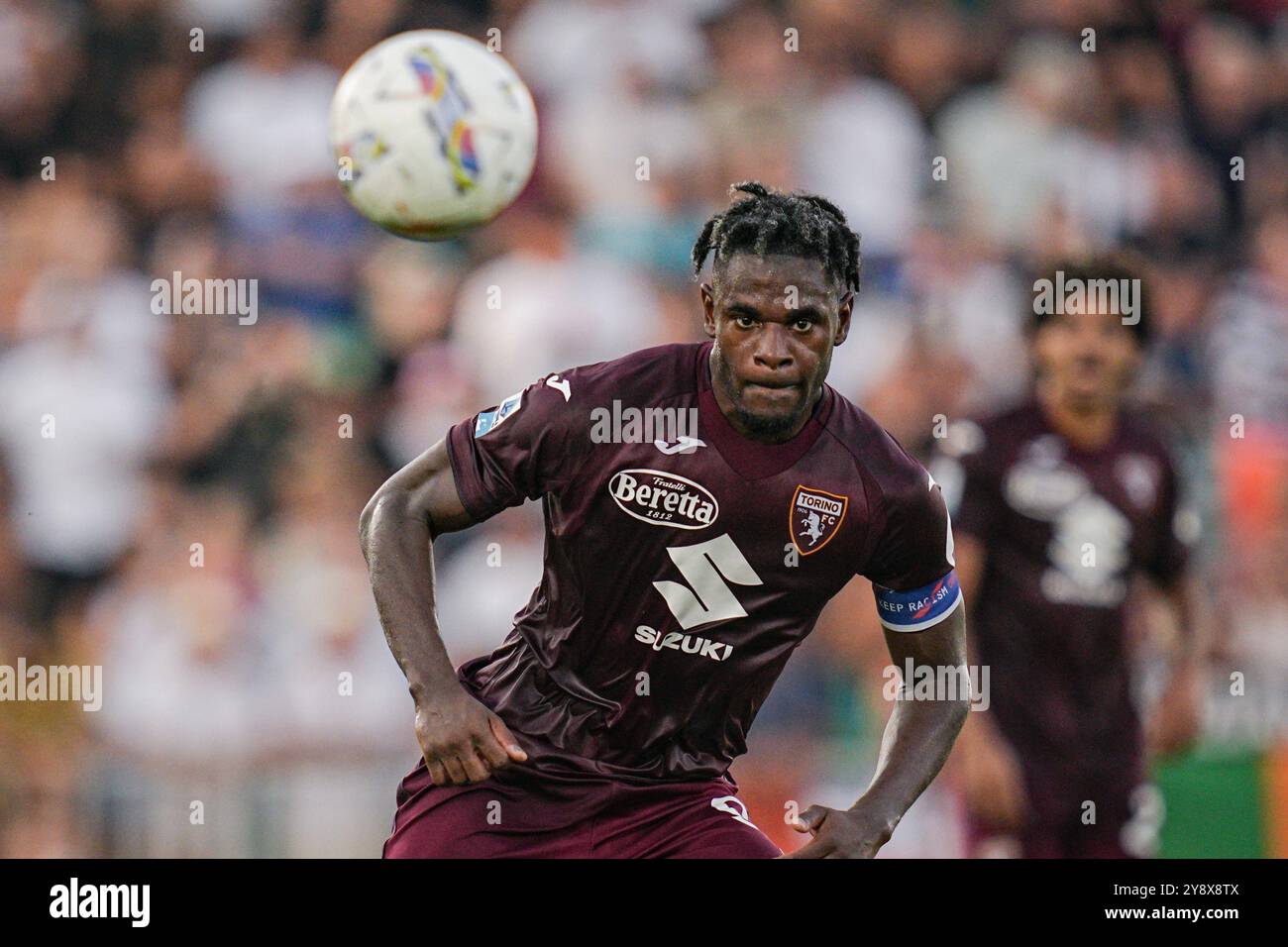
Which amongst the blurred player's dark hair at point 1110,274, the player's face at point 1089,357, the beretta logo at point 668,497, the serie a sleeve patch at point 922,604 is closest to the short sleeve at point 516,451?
the beretta logo at point 668,497

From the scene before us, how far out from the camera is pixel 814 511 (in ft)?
15.7

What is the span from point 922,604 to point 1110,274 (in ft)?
10.8

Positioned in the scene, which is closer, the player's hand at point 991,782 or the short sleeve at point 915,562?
the short sleeve at point 915,562

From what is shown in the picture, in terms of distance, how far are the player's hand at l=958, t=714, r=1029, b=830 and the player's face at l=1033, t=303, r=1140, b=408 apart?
4.46 ft

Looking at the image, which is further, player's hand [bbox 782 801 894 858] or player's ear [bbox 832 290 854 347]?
player's ear [bbox 832 290 854 347]

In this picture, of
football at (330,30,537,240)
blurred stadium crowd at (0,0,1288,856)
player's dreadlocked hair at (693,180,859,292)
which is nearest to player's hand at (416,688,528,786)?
player's dreadlocked hair at (693,180,859,292)

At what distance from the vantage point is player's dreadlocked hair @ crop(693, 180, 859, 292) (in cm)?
470

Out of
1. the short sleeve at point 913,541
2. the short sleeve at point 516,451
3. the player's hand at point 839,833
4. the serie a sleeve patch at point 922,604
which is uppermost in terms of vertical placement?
the short sleeve at point 516,451

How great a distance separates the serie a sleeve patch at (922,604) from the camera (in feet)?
16.2

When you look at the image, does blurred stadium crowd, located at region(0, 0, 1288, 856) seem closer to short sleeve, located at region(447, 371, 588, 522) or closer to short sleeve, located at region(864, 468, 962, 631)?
short sleeve, located at region(864, 468, 962, 631)

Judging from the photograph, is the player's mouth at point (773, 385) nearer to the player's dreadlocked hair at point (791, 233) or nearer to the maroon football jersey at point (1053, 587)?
the player's dreadlocked hair at point (791, 233)

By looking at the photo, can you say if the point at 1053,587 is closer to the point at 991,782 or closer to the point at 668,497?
the point at 991,782

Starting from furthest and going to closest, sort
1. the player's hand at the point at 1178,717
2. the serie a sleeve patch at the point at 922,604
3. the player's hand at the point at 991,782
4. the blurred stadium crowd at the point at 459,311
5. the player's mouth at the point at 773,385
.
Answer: the blurred stadium crowd at the point at 459,311, the player's hand at the point at 1178,717, the player's hand at the point at 991,782, the serie a sleeve patch at the point at 922,604, the player's mouth at the point at 773,385

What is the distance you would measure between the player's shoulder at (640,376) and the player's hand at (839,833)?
3.63ft
